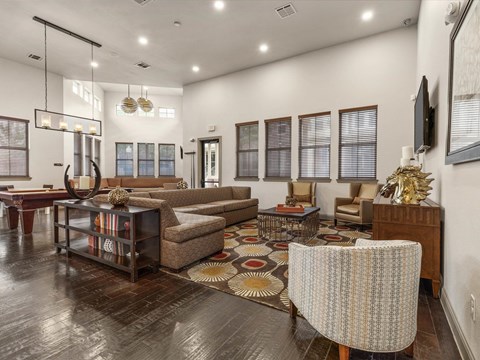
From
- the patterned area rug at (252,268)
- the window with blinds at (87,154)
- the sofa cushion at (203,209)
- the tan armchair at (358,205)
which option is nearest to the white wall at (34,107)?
the window with blinds at (87,154)

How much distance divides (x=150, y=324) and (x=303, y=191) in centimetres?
479

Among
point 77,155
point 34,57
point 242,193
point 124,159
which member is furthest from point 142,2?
point 124,159

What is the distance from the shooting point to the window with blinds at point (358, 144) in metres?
5.55

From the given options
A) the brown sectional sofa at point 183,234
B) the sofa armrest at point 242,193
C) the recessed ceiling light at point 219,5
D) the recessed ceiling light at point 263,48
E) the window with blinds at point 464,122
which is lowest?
the brown sectional sofa at point 183,234

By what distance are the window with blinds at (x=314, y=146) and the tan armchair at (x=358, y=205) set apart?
2.81ft

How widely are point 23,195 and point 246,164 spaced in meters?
5.15

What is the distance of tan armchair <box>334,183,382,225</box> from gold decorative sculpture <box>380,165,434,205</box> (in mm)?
2114

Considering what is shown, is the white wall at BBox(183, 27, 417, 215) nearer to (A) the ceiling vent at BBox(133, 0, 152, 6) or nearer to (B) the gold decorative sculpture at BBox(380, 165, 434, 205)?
(B) the gold decorative sculpture at BBox(380, 165, 434, 205)

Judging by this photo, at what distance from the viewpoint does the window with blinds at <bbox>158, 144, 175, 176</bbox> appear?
11852 millimetres

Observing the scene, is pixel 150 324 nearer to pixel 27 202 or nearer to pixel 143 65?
pixel 27 202

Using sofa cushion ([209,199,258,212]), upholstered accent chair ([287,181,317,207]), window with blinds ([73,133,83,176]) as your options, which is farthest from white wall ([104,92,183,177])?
upholstered accent chair ([287,181,317,207])

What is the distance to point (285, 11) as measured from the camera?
466 centimetres

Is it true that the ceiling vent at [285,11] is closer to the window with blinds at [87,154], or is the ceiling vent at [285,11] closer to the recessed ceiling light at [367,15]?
the recessed ceiling light at [367,15]

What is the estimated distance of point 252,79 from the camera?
23.8ft
